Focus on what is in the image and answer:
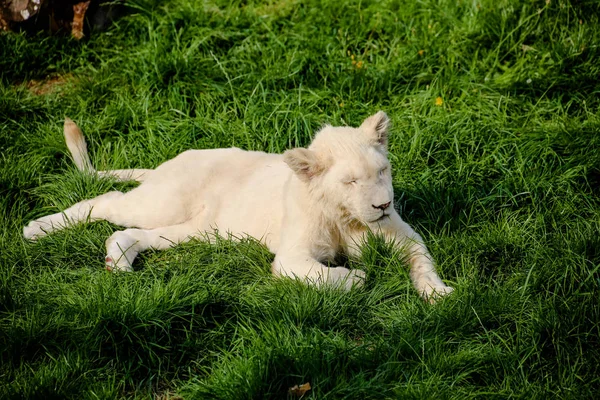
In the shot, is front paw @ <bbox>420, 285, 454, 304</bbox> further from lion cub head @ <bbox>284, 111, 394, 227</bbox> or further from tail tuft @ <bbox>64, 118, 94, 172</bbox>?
tail tuft @ <bbox>64, 118, 94, 172</bbox>

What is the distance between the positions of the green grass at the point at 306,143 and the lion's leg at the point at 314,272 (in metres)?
0.09

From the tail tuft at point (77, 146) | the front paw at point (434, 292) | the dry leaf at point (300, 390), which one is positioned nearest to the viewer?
the dry leaf at point (300, 390)

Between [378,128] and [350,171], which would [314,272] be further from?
[378,128]

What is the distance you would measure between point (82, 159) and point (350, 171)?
98.5 inches

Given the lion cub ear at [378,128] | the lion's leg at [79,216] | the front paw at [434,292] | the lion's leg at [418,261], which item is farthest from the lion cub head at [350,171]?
the lion's leg at [79,216]

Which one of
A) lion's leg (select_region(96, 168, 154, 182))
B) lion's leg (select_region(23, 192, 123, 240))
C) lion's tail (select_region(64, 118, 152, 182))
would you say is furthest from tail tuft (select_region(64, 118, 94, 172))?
lion's leg (select_region(23, 192, 123, 240))

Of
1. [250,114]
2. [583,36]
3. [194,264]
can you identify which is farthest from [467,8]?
[194,264]

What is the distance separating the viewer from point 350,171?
4.71 m

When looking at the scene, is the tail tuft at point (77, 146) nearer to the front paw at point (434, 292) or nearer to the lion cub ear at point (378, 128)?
the lion cub ear at point (378, 128)

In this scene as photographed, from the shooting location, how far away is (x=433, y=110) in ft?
21.9

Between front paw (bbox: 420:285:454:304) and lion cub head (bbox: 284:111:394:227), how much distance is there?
1.57ft

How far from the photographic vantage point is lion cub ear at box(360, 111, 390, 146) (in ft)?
16.3

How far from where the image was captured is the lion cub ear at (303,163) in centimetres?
477

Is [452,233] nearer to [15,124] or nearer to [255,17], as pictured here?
[255,17]
